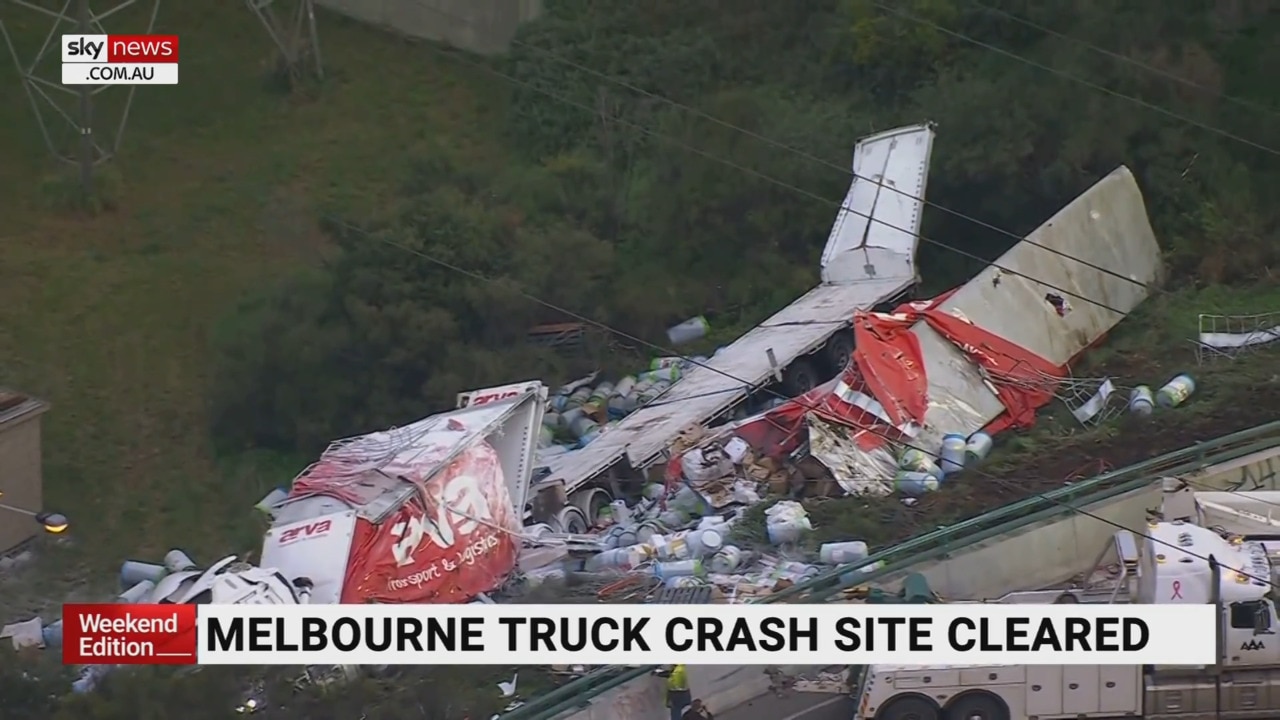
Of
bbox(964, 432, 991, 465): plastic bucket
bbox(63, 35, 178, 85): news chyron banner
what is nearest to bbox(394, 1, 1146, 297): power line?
bbox(964, 432, 991, 465): plastic bucket

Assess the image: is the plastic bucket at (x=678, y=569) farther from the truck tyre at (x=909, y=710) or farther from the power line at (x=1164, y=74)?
the power line at (x=1164, y=74)

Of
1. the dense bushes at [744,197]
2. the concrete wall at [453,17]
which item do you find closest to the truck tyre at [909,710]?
the dense bushes at [744,197]

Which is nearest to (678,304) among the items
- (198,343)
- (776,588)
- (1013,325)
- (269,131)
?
(1013,325)

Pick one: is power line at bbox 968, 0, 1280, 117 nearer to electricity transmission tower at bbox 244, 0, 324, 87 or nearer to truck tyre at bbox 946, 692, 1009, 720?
truck tyre at bbox 946, 692, 1009, 720

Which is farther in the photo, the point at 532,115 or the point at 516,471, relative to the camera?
the point at 532,115

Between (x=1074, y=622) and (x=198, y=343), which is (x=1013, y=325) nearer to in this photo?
(x=1074, y=622)
